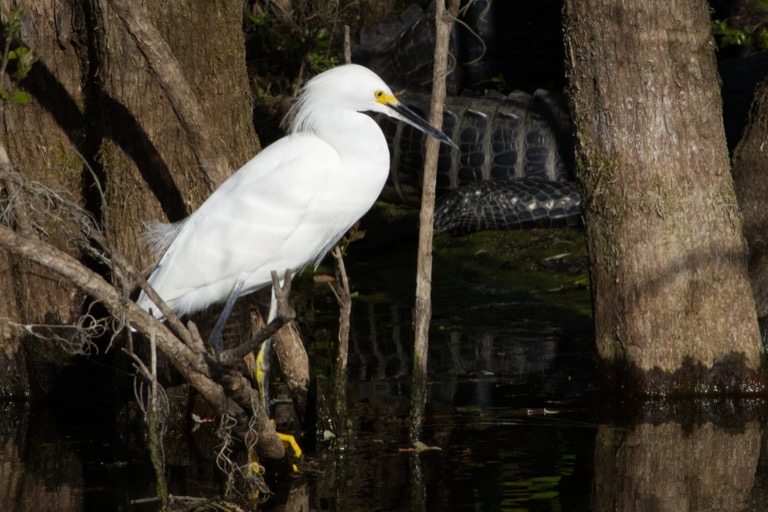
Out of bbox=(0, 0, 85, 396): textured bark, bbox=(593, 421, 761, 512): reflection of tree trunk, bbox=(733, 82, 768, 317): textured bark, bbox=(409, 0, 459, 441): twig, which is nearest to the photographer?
bbox=(593, 421, 761, 512): reflection of tree trunk

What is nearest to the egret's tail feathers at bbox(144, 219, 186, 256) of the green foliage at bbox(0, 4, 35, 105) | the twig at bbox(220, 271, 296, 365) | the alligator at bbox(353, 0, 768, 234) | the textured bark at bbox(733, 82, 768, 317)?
the green foliage at bbox(0, 4, 35, 105)

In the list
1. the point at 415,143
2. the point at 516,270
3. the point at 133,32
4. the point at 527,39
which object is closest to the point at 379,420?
the point at 133,32

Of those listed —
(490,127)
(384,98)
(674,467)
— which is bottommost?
(674,467)

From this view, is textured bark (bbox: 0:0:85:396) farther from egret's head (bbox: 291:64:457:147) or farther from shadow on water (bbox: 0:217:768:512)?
egret's head (bbox: 291:64:457:147)

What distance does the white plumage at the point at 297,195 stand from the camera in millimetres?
4637

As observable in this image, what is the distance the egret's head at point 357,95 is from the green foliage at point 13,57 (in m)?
1.30

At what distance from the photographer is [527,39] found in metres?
11.7

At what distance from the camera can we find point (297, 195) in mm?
4664

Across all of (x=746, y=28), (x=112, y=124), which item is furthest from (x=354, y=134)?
(x=746, y=28)

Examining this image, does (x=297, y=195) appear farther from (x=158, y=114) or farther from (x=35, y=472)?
(x=35, y=472)

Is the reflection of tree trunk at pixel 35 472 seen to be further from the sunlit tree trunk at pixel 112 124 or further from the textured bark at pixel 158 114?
the textured bark at pixel 158 114

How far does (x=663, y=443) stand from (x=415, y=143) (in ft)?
20.5

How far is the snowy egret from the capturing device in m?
4.64

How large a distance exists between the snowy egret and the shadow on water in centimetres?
76
